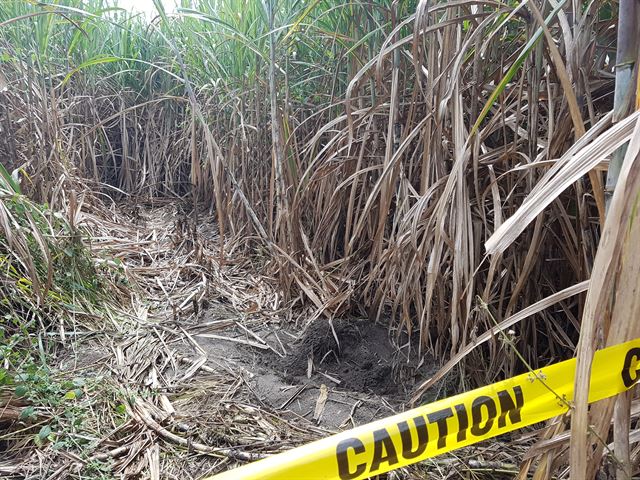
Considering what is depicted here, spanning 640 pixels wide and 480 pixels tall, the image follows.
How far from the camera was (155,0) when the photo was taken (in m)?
1.61

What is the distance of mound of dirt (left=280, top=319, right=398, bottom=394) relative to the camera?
1.35 meters

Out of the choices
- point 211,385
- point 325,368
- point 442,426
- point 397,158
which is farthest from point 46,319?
point 442,426

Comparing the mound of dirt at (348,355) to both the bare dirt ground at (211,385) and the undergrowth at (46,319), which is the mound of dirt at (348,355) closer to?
the bare dirt ground at (211,385)

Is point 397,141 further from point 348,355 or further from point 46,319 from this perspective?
point 46,319

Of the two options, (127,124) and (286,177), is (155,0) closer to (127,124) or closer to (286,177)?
(286,177)

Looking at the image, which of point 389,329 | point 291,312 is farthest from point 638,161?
point 291,312

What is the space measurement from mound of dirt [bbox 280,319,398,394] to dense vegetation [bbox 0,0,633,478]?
0.06 m

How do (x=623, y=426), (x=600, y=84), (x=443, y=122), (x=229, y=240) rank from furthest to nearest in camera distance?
(x=229, y=240) < (x=443, y=122) < (x=600, y=84) < (x=623, y=426)

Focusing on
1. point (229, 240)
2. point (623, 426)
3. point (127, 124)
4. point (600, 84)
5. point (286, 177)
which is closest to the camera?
point (623, 426)

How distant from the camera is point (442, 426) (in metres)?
0.66

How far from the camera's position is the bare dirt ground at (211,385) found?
1.01 metres

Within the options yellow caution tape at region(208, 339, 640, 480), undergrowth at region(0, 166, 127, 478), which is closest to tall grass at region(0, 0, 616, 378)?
yellow caution tape at region(208, 339, 640, 480)

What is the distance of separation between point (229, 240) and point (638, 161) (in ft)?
6.33

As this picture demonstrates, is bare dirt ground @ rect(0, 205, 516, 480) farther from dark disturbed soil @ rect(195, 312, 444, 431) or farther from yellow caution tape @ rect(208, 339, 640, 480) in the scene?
yellow caution tape @ rect(208, 339, 640, 480)
